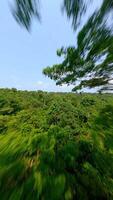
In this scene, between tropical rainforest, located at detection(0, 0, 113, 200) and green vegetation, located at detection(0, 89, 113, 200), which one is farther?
green vegetation, located at detection(0, 89, 113, 200)

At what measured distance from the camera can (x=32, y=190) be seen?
12.3 feet

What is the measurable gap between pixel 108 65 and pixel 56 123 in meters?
2.30

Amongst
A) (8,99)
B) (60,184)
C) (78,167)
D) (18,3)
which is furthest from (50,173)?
(8,99)

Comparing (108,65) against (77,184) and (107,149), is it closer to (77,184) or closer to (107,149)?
(77,184)

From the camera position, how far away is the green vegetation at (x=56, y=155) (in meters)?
3.93

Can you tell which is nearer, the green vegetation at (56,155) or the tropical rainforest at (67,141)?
the tropical rainforest at (67,141)

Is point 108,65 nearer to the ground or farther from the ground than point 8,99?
farther from the ground

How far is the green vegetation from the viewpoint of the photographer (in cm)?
393

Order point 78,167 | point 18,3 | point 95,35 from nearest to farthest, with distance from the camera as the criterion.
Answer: point 18,3 → point 95,35 → point 78,167

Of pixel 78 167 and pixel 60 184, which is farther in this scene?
pixel 78 167

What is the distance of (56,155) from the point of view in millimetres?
4570

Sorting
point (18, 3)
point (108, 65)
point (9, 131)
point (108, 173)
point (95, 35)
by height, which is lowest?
point (108, 173)

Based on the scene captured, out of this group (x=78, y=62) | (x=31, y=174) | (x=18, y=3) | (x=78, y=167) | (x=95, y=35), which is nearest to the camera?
(x=18, y=3)

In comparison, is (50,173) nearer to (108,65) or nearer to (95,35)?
(108,65)
